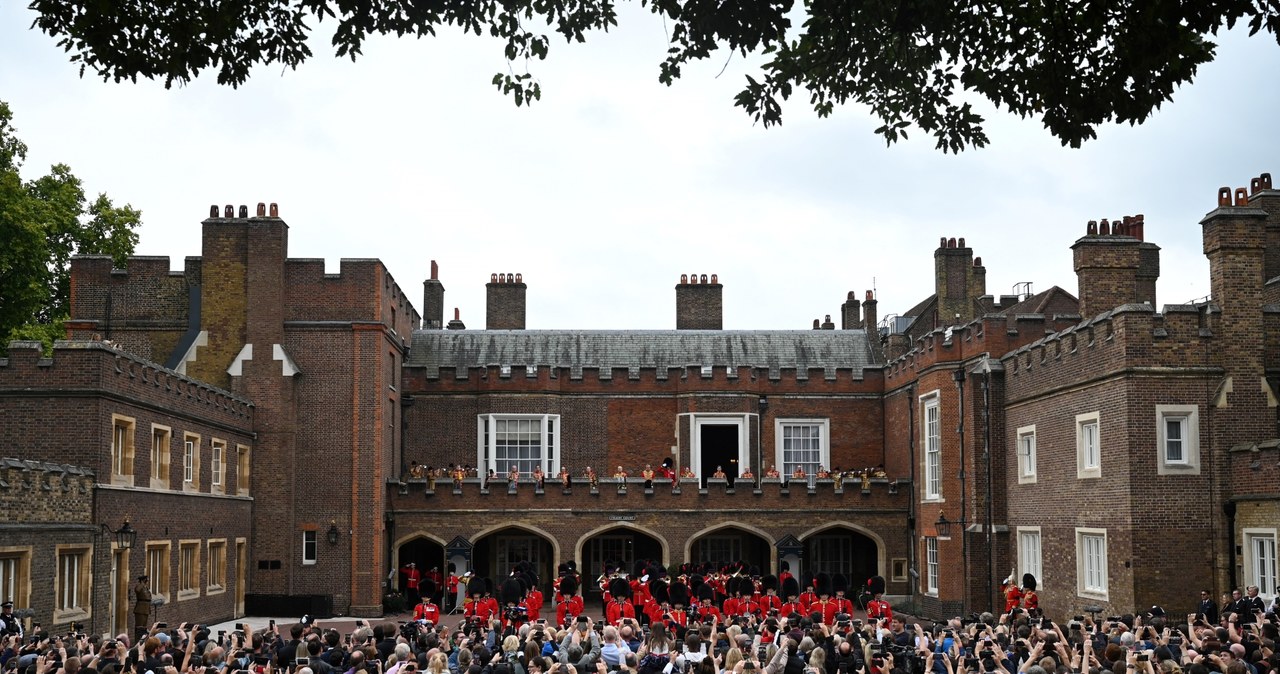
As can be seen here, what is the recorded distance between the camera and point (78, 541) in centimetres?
2270

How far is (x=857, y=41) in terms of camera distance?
33.4 feet

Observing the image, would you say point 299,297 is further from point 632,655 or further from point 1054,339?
point 632,655

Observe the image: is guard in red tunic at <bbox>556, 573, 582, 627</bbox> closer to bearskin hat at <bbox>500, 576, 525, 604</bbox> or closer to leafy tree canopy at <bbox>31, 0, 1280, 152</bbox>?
bearskin hat at <bbox>500, 576, 525, 604</bbox>

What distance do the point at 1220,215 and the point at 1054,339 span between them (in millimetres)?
4556

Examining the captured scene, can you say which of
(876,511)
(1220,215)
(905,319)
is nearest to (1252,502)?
(1220,215)

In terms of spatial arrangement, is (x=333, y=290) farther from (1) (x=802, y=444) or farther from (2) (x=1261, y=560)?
(2) (x=1261, y=560)

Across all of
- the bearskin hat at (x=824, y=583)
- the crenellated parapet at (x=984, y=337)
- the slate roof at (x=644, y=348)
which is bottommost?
the bearskin hat at (x=824, y=583)

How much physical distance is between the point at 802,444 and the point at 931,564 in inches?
256

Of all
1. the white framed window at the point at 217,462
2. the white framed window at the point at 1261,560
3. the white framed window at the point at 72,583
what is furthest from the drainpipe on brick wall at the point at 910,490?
the white framed window at the point at 72,583

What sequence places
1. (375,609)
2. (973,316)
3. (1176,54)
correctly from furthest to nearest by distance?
(973,316) < (375,609) < (1176,54)

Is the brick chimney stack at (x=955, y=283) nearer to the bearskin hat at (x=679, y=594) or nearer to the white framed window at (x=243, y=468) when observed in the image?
the bearskin hat at (x=679, y=594)

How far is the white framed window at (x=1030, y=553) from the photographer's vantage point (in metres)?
27.8

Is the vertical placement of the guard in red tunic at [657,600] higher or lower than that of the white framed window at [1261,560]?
lower

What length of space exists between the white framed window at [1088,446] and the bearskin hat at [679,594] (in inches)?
306
